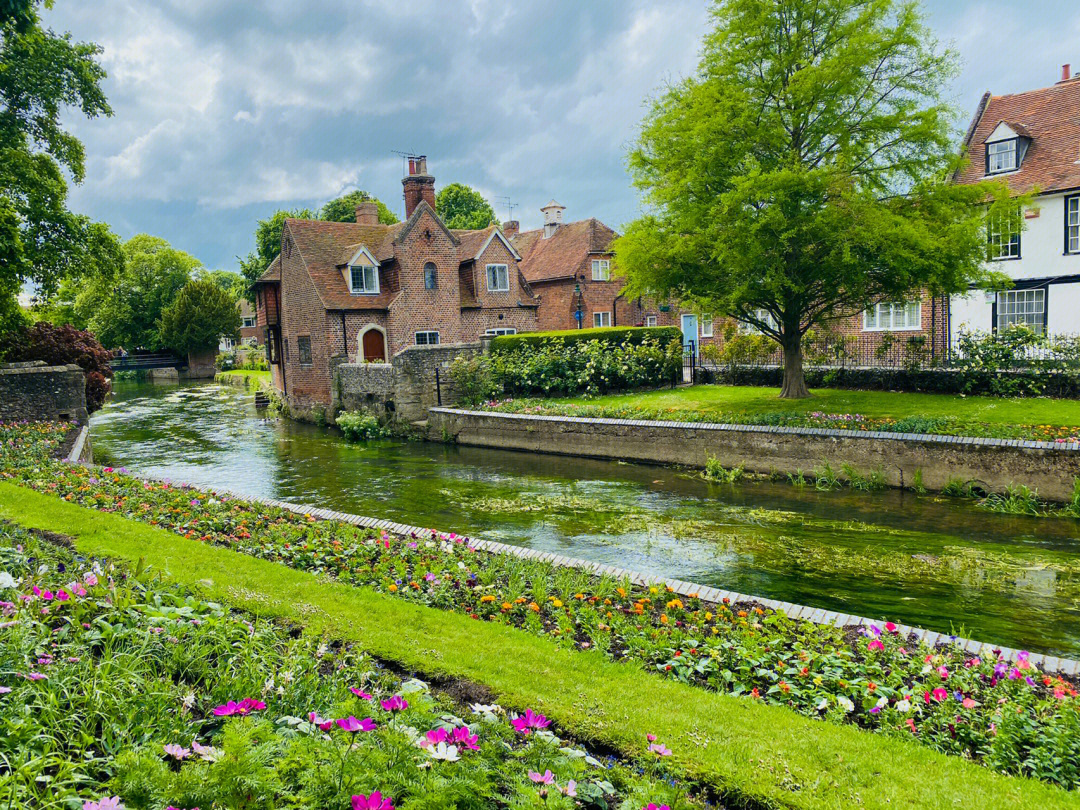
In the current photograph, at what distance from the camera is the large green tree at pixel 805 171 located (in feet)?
60.1

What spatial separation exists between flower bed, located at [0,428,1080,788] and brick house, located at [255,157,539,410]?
24615mm

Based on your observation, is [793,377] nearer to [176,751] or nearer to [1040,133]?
[1040,133]

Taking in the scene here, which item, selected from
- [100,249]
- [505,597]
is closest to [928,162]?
[505,597]

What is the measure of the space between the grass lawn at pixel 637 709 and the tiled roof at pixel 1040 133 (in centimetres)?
2917

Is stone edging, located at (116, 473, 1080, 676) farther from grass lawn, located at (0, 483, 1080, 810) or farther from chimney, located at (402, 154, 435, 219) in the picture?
chimney, located at (402, 154, 435, 219)

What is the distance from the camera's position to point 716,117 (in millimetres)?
19266

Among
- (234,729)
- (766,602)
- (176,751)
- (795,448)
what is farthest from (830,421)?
(176,751)

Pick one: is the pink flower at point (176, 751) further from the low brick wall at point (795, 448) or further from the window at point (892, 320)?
the window at point (892, 320)

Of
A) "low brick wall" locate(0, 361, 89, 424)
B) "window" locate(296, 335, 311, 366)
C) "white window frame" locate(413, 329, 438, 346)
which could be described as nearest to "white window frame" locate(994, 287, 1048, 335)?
"white window frame" locate(413, 329, 438, 346)

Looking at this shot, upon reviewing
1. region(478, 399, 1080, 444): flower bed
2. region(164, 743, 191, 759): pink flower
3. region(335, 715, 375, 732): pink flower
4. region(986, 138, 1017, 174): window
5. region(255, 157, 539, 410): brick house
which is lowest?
region(478, 399, 1080, 444): flower bed

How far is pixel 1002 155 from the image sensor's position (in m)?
30.1

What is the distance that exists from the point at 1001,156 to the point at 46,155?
35.7 meters

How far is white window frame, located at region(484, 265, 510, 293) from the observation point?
127 feet

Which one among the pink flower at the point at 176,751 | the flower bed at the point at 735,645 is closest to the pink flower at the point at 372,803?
the pink flower at the point at 176,751
